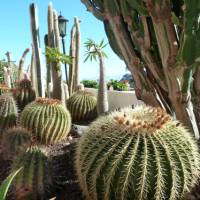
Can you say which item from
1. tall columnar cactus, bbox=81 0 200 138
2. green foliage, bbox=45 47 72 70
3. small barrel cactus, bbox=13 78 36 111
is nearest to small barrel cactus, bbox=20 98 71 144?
tall columnar cactus, bbox=81 0 200 138

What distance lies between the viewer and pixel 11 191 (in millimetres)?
3748

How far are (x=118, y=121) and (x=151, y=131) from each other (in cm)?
26

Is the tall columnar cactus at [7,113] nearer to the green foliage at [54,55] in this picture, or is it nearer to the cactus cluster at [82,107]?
the cactus cluster at [82,107]

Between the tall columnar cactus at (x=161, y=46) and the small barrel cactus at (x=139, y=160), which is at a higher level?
the tall columnar cactus at (x=161, y=46)

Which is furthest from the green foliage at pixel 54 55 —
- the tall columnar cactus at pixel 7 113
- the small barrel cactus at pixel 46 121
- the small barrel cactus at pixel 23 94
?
the small barrel cactus at pixel 46 121

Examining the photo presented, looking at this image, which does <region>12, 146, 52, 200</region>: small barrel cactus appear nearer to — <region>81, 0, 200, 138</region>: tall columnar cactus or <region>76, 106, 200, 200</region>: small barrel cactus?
<region>76, 106, 200, 200</region>: small barrel cactus

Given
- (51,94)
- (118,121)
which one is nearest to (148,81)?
(118,121)

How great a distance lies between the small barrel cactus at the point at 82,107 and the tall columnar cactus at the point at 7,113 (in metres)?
1.51

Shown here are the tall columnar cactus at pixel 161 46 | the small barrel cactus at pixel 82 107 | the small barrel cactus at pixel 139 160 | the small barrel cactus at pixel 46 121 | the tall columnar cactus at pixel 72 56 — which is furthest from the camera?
the tall columnar cactus at pixel 72 56

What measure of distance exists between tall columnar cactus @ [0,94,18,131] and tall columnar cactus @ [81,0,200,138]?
2263mm

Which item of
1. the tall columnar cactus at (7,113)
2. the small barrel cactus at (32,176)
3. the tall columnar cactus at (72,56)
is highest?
the tall columnar cactus at (72,56)

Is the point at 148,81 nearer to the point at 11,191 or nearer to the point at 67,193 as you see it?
the point at 67,193

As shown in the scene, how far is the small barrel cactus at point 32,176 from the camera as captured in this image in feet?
11.5

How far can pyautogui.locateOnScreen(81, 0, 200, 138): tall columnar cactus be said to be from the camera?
3502mm
